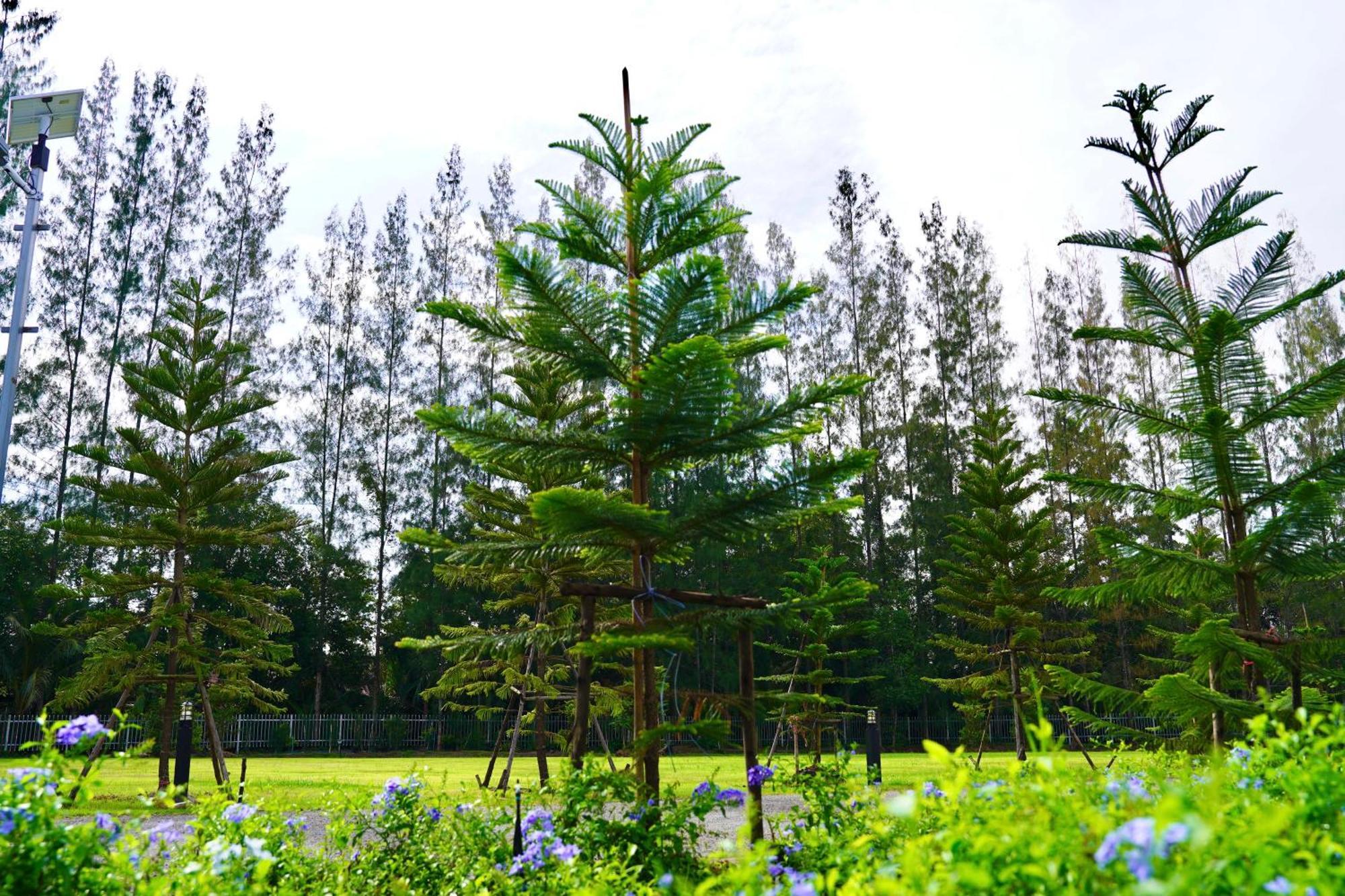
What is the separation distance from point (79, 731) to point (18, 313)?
27.2ft

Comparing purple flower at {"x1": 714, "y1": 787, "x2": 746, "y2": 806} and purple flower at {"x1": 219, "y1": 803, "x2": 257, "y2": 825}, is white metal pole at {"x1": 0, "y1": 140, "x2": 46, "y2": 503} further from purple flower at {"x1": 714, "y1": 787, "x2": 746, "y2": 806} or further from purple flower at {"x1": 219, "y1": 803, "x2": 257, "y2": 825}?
purple flower at {"x1": 714, "y1": 787, "x2": 746, "y2": 806}

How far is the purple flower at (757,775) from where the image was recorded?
4.02 meters

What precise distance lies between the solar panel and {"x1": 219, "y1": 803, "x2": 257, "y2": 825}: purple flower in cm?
943

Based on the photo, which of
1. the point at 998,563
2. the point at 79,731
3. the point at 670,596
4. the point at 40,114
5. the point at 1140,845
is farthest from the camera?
the point at 998,563

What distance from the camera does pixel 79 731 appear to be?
2613 mm

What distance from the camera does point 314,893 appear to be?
3.11 m

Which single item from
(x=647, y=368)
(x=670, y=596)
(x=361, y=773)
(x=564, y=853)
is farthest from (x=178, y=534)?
(x=564, y=853)

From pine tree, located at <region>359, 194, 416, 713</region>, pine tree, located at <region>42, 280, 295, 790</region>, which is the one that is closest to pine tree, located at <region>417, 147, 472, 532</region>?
pine tree, located at <region>359, 194, 416, 713</region>

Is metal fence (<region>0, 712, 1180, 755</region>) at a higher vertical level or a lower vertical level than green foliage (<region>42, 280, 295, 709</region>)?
lower

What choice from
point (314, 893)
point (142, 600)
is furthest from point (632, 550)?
point (142, 600)

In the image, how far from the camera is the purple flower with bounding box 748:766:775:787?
13.2 ft

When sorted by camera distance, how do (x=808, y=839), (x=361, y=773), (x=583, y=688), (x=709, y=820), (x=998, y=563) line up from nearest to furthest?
(x=808, y=839)
(x=583, y=688)
(x=709, y=820)
(x=361, y=773)
(x=998, y=563)

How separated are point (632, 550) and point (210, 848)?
303 cm

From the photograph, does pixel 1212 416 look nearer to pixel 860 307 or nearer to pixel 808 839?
pixel 808 839
